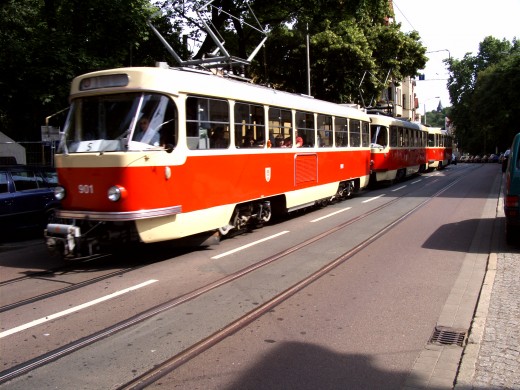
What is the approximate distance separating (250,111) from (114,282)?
15.1 ft

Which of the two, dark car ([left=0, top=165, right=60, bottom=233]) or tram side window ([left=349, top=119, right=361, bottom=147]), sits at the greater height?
tram side window ([left=349, top=119, right=361, bottom=147])

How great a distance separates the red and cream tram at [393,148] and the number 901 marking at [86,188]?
15.3 meters

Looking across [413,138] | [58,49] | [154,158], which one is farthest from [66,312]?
[413,138]

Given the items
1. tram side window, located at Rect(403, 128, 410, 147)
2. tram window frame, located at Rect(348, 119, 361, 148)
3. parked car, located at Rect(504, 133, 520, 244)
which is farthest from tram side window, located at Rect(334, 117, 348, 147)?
tram side window, located at Rect(403, 128, 410, 147)

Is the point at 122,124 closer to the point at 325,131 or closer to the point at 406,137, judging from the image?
the point at 325,131

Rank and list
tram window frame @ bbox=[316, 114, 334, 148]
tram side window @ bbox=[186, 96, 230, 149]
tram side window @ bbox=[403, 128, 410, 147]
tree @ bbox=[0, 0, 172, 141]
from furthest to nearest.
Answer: tram side window @ bbox=[403, 128, 410, 147], tree @ bbox=[0, 0, 172, 141], tram window frame @ bbox=[316, 114, 334, 148], tram side window @ bbox=[186, 96, 230, 149]

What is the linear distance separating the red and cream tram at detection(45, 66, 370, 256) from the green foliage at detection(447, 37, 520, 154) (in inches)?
1623

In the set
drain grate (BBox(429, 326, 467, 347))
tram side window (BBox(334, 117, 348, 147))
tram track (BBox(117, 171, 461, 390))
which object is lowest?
drain grate (BBox(429, 326, 467, 347))

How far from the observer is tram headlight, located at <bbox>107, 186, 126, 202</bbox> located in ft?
23.4

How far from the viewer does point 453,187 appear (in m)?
21.2

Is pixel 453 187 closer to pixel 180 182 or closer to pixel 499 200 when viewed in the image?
pixel 499 200

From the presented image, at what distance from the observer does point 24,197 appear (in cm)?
1079

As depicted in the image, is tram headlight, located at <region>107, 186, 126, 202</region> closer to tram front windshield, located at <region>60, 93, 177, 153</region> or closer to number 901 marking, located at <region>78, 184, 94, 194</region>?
number 901 marking, located at <region>78, 184, 94, 194</region>

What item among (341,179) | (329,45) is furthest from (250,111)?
(329,45)
